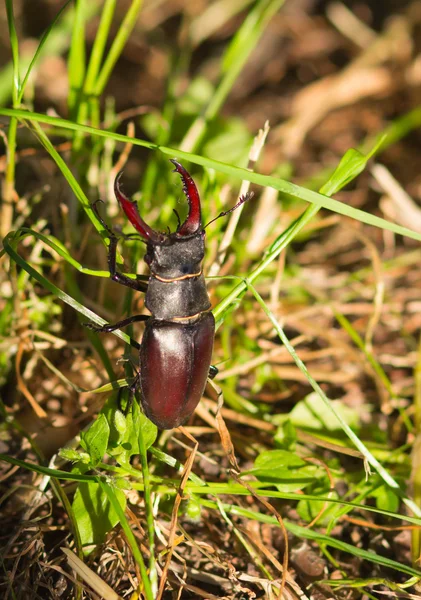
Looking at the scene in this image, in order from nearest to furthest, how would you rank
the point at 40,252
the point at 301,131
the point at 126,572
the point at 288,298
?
the point at 126,572 < the point at 40,252 < the point at 288,298 < the point at 301,131

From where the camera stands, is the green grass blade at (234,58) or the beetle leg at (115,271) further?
the green grass blade at (234,58)

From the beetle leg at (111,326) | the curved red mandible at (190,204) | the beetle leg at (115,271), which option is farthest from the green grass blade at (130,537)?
the curved red mandible at (190,204)

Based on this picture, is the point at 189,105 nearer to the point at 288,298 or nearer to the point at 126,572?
the point at 288,298

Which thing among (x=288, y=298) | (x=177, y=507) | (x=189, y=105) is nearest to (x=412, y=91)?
(x=189, y=105)

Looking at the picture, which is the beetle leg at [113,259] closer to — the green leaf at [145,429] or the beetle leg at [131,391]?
the beetle leg at [131,391]

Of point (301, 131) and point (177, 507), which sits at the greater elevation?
point (301, 131)

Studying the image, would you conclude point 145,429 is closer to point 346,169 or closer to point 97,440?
point 97,440

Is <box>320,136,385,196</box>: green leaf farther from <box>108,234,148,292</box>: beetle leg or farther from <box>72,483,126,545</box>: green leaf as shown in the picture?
<box>72,483,126,545</box>: green leaf
